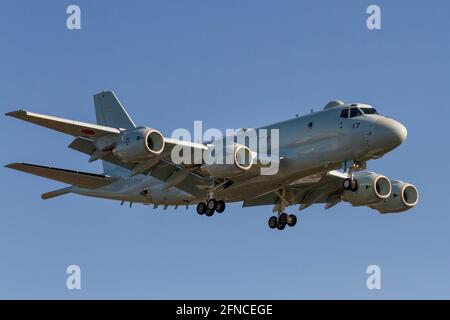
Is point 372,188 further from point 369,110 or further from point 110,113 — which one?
point 110,113

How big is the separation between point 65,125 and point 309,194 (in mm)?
18073

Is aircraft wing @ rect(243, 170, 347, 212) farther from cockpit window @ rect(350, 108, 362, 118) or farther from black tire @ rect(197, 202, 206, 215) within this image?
cockpit window @ rect(350, 108, 362, 118)

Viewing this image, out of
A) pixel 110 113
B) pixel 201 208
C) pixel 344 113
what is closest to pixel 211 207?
pixel 201 208

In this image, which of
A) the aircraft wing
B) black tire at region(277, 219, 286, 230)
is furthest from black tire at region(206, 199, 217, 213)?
black tire at region(277, 219, 286, 230)

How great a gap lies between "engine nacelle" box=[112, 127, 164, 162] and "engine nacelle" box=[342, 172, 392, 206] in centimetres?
1468

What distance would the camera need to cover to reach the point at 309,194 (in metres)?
65.0

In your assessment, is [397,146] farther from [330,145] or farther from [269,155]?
[269,155]

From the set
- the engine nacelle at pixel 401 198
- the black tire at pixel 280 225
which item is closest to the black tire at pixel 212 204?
the black tire at pixel 280 225

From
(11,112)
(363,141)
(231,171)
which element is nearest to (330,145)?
(363,141)

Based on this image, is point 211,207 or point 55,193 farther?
point 55,193

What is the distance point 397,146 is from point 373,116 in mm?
2178

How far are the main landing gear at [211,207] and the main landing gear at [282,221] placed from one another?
5.48m

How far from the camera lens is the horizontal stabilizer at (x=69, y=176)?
59656 millimetres

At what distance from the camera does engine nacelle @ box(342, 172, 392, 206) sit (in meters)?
63.7
